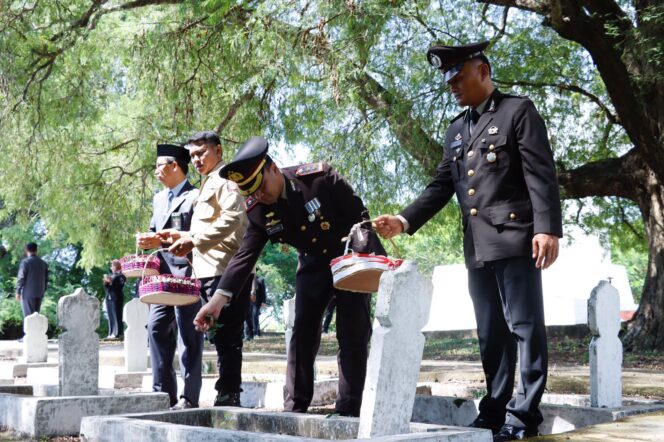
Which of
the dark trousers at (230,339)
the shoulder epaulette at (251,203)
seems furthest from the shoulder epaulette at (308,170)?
the dark trousers at (230,339)

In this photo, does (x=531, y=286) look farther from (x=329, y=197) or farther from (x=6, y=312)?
(x=6, y=312)

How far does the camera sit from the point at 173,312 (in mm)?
6758

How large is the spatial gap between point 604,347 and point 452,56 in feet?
7.20

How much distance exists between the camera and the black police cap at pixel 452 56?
467cm

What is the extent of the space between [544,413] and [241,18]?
9.15m

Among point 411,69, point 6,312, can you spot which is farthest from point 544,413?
point 6,312

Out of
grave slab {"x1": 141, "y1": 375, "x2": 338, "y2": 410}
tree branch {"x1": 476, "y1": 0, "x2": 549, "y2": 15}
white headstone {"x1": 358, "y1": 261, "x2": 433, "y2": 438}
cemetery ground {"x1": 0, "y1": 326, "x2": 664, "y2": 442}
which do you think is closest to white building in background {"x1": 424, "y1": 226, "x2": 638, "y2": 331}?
cemetery ground {"x1": 0, "y1": 326, "x2": 664, "y2": 442}

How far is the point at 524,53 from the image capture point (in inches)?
562

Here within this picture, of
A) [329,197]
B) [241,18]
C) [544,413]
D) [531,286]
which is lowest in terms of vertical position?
[544,413]

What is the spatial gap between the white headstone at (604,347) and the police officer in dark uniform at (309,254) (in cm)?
143

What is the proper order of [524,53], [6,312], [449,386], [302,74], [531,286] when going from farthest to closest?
[6,312]
[524,53]
[302,74]
[449,386]
[531,286]

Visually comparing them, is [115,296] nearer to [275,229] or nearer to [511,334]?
→ [275,229]

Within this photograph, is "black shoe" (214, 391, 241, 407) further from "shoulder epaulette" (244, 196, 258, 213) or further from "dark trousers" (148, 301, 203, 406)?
"shoulder epaulette" (244, 196, 258, 213)

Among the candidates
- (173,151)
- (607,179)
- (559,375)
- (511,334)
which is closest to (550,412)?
(511,334)
